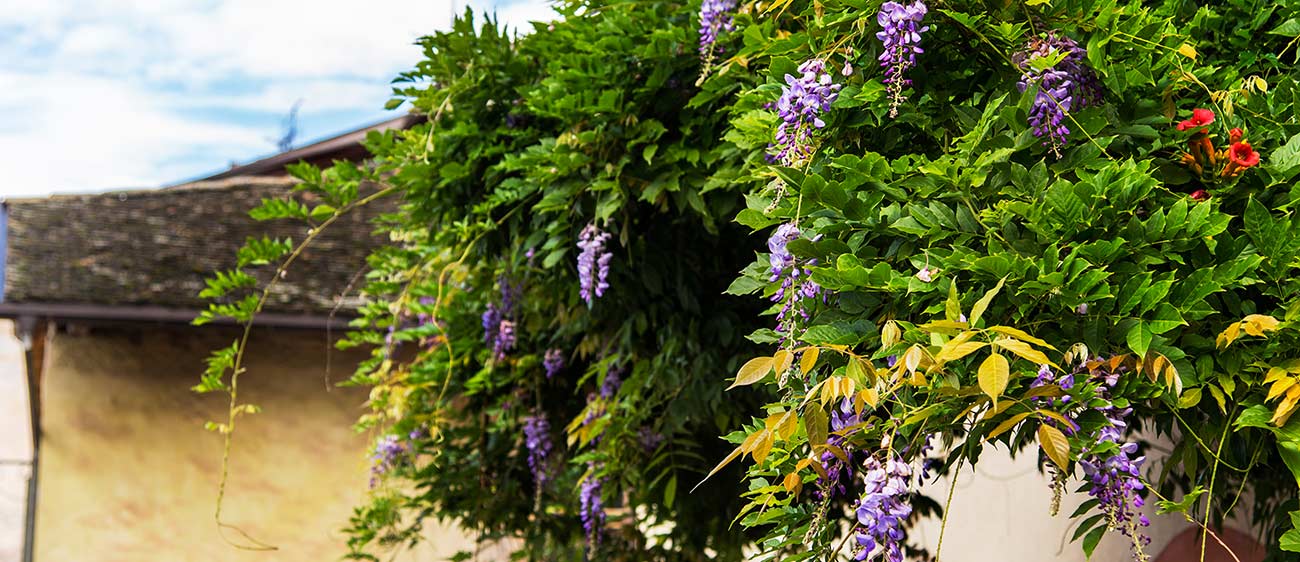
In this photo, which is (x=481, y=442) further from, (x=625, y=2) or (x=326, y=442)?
(x=326, y=442)

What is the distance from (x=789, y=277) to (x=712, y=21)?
35.1 inches

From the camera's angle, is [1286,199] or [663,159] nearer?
[1286,199]

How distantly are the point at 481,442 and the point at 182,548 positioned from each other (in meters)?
3.69

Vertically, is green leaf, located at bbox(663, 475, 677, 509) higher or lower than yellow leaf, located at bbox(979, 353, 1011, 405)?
lower

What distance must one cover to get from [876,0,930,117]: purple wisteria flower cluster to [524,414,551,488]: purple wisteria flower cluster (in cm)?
237

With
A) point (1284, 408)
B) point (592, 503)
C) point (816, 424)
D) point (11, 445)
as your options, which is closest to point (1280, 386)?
point (1284, 408)

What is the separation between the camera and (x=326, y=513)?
727cm

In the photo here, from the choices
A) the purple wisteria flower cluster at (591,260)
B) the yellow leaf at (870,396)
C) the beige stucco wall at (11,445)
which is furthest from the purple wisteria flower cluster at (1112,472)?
the beige stucco wall at (11,445)

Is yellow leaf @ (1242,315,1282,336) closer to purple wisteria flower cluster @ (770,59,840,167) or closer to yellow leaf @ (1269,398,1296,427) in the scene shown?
yellow leaf @ (1269,398,1296,427)

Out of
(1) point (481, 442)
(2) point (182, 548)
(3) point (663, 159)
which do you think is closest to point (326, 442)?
(2) point (182, 548)

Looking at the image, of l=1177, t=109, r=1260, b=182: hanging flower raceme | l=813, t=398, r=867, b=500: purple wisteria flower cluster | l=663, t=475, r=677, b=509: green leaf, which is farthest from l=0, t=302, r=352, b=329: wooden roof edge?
l=1177, t=109, r=1260, b=182: hanging flower raceme

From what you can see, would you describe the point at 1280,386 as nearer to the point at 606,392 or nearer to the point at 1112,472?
the point at 1112,472

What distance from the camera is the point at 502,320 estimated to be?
388 centimetres

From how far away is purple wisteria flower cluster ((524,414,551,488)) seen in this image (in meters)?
4.00
